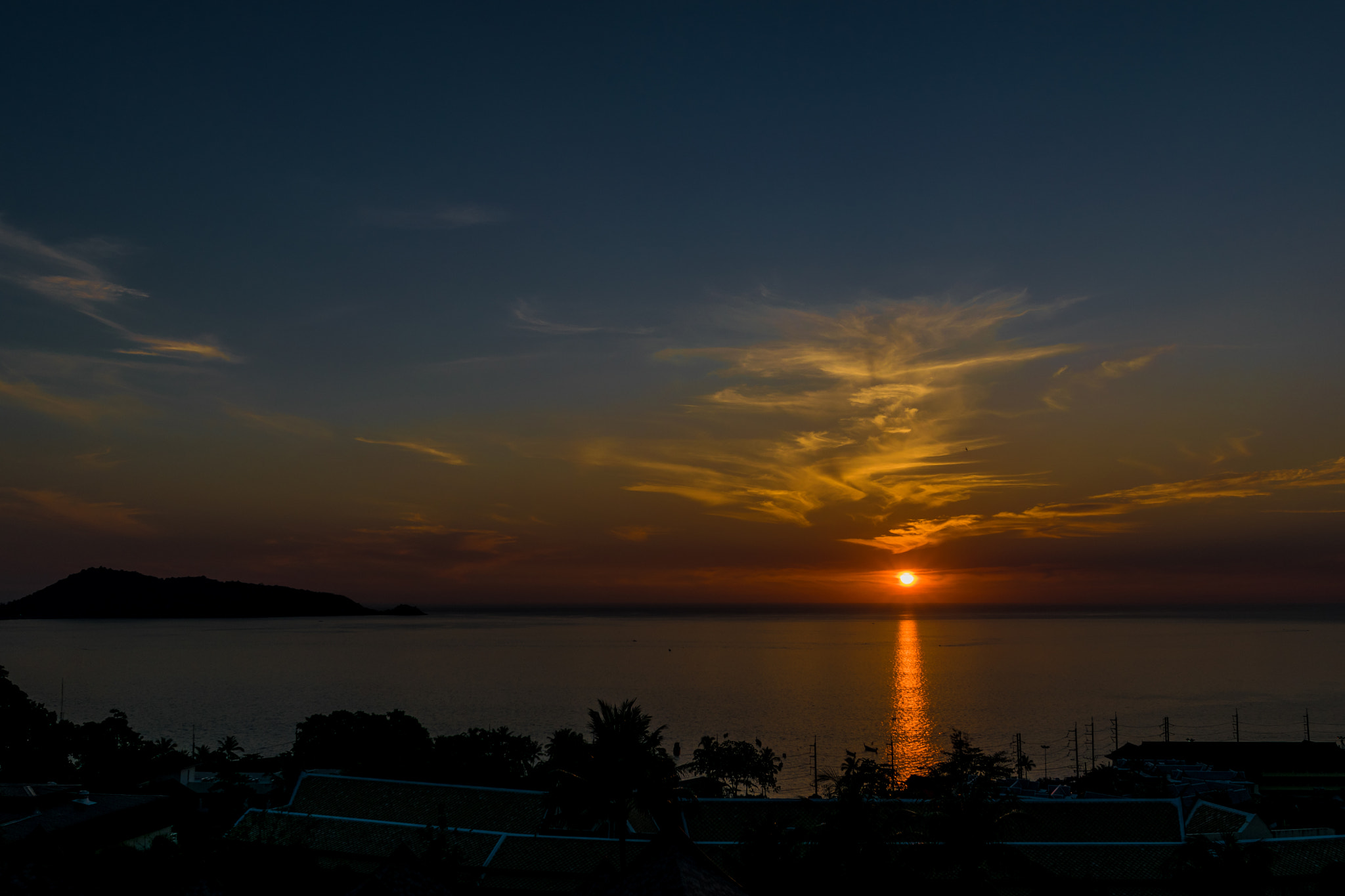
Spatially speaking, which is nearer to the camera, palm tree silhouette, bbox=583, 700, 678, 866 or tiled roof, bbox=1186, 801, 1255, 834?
palm tree silhouette, bbox=583, 700, 678, 866

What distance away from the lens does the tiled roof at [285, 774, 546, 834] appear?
2485 inches

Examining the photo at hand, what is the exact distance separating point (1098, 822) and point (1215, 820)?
1405 cm

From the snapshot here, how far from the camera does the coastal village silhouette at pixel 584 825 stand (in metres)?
37.4

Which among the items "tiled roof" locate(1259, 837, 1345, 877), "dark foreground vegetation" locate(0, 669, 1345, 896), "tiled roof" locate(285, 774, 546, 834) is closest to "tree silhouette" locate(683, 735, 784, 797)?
"dark foreground vegetation" locate(0, 669, 1345, 896)

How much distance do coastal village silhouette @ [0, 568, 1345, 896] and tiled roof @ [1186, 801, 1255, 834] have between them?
191mm

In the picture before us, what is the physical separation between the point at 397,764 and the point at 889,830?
66055 millimetres

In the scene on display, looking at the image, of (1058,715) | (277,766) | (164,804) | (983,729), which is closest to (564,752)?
(164,804)

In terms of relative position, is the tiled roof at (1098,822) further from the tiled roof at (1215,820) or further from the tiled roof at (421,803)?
the tiled roof at (421,803)

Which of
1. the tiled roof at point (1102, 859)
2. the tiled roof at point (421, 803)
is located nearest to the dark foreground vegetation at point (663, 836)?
the tiled roof at point (1102, 859)

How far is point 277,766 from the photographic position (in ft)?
371

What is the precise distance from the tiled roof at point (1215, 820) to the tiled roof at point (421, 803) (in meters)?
49.3

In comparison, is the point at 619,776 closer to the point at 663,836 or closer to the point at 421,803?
the point at 663,836

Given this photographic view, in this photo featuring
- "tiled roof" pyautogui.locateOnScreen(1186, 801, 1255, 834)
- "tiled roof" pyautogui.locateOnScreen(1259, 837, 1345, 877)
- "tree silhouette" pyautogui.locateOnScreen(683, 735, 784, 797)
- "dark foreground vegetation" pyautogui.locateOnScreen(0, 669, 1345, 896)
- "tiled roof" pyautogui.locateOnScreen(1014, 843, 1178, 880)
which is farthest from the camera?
"tree silhouette" pyautogui.locateOnScreen(683, 735, 784, 797)

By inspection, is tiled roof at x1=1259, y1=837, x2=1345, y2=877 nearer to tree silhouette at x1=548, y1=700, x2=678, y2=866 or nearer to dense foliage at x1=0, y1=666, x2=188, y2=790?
tree silhouette at x1=548, y1=700, x2=678, y2=866
